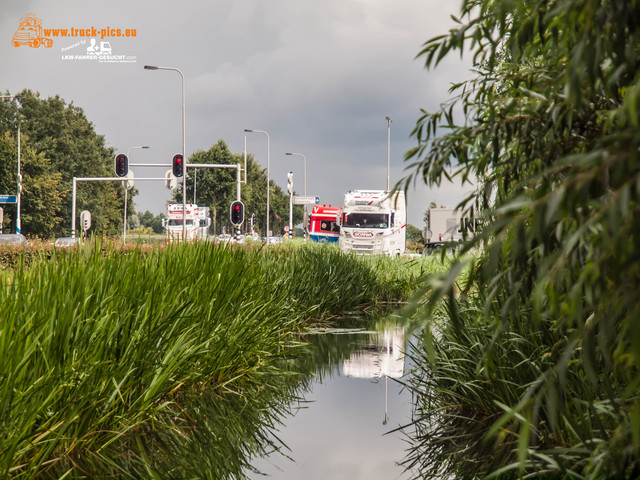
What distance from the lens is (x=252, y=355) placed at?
792 cm

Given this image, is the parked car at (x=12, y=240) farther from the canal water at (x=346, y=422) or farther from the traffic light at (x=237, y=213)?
the canal water at (x=346, y=422)

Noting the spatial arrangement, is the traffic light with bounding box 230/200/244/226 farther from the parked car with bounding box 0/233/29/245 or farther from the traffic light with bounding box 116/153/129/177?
the parked car with bounding box 0/233/29/245

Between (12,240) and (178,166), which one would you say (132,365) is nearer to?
(12,240)

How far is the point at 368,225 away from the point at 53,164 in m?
41.9

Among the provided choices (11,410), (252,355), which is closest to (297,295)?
(252,355)

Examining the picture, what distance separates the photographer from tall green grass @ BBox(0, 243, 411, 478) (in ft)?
13.4

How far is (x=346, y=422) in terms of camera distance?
21.4 ft

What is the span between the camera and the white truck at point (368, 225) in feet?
95.7

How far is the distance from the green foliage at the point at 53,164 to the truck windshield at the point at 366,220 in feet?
102

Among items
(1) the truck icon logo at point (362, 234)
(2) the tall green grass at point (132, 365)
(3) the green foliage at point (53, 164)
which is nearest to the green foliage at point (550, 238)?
(2) the tall green grass at point (132, 365)

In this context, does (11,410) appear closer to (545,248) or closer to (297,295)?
(545,248)

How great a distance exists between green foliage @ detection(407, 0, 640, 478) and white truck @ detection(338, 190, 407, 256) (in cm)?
2264

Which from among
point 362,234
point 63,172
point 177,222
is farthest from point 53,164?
point 362,234

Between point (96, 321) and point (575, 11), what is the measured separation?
3.72m
